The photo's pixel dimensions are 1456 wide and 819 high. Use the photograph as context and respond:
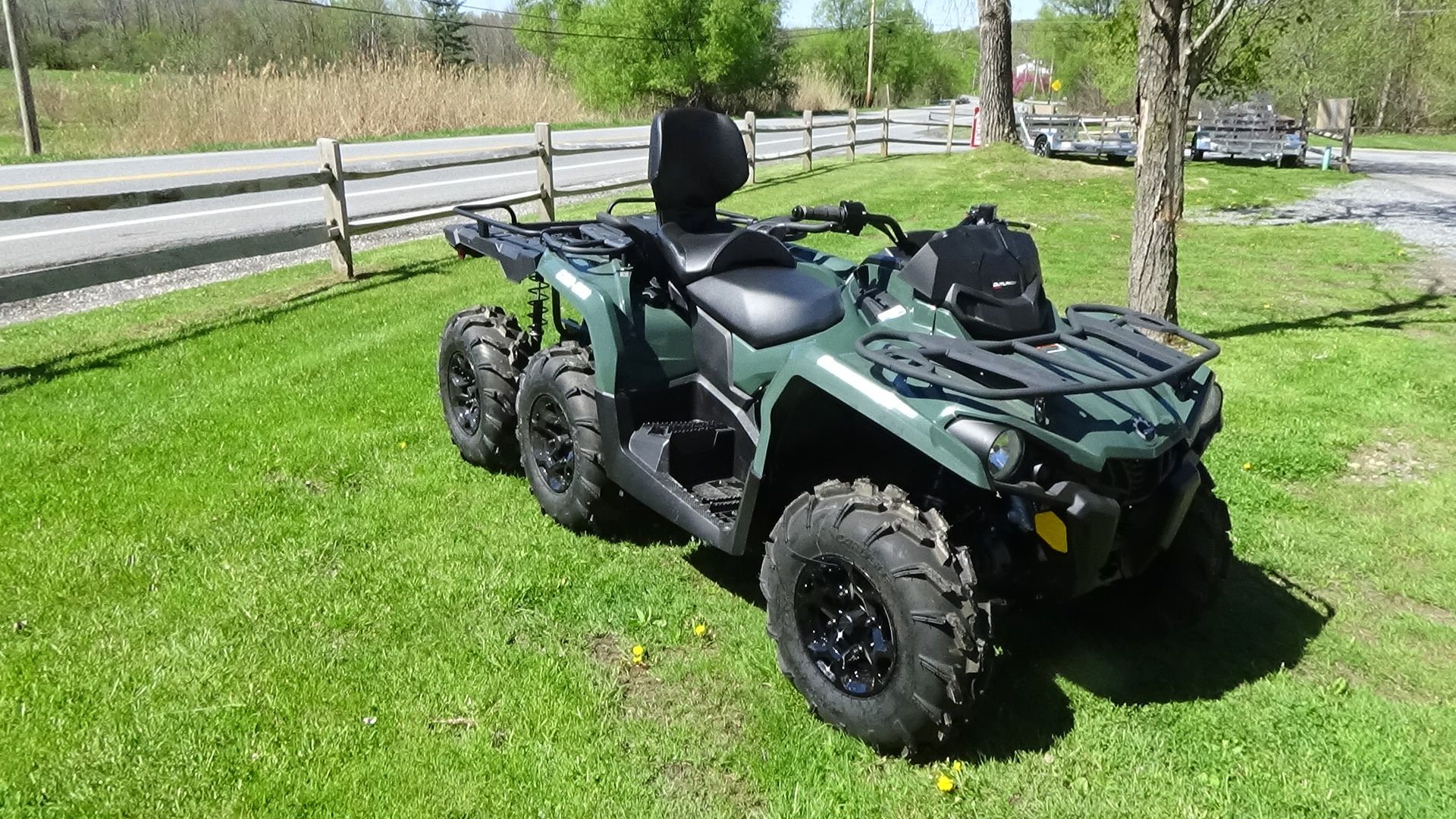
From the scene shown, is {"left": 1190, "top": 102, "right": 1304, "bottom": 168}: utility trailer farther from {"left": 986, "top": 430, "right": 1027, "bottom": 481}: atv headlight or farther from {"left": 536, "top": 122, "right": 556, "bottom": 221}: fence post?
{"left": 986, "top": 430, "right": 1027, "bottom": 481}: atv headlight

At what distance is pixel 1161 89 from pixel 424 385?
16.9 feet

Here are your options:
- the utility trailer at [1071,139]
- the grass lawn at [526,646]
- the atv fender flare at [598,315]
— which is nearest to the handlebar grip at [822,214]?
the atv fender flare at [598,315]

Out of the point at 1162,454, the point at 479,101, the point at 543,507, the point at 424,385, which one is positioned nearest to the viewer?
the point at 1162,454

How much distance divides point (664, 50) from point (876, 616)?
4714cm

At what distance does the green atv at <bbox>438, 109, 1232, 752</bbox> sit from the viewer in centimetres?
278

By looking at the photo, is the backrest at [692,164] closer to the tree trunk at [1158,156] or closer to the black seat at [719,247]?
the black seat at [719,247]

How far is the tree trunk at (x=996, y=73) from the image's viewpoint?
19.8 meters

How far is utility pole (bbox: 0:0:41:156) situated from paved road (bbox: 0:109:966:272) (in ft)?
5.48

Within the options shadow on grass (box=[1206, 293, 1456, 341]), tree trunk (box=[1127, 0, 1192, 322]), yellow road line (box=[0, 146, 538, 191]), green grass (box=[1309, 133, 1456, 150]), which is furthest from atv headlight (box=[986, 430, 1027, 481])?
green grass (box=[1309, 133, 1456, 150])

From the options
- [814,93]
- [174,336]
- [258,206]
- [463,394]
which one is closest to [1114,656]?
[463,394]

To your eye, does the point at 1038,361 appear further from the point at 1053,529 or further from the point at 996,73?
the point at 996,73

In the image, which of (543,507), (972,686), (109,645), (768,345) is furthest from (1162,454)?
(109,645)

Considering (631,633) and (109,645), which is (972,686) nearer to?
(631,633)

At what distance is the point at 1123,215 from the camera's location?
47.8ft
